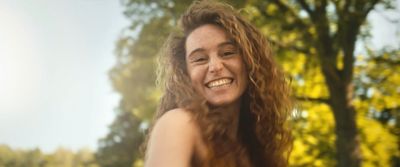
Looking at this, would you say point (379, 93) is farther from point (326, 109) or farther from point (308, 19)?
point (308, 19)

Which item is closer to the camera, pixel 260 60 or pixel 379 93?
pixel 260 60

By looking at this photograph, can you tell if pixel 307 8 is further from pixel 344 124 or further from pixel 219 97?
pixel 219 97

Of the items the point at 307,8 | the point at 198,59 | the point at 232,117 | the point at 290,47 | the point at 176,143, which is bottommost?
the point at 176,143

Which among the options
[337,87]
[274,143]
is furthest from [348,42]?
[274,143]

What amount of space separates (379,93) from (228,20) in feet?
32.0

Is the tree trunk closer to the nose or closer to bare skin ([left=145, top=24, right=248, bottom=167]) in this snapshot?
bare skin ([left=145, top=24, right=248, bottom=167])

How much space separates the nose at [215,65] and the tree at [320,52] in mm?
6826

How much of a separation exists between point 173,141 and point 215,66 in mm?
455

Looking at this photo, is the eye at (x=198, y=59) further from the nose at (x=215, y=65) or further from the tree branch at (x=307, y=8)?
the tree branch at (x=307, y=8)

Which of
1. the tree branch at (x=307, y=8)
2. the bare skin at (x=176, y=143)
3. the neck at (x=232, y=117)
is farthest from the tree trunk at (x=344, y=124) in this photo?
the bare skin at (x=176, y=143)

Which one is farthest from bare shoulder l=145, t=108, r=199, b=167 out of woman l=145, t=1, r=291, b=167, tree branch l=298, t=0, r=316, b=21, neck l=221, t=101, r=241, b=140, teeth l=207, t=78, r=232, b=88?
tree branch l=298, t=0, r=316, b=21

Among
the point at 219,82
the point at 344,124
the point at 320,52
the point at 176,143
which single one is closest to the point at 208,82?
the point at 219,82

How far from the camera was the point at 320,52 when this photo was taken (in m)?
9.66

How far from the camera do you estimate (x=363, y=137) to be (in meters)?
11.4
